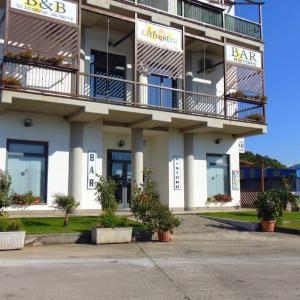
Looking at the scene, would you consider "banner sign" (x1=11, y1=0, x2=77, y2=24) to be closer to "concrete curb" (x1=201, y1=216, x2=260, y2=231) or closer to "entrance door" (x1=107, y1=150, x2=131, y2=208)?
"entrance door" (x1=107, y1=150, x2=131, y2=208)

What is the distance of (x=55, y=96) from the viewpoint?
18188 millimetres

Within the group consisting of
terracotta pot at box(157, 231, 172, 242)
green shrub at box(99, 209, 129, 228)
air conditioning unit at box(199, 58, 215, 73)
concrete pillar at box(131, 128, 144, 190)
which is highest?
air conditioning unit at box(199, 58, 215, 73)

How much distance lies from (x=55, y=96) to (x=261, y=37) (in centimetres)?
1264

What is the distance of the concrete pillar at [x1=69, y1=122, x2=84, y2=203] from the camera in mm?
20016

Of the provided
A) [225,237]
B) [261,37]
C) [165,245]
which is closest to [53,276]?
[165,245]

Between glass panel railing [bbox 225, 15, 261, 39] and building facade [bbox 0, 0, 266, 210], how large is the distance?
5 cm

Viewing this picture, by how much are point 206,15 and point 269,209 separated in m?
11.0

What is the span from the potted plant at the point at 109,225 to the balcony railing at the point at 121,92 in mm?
5129

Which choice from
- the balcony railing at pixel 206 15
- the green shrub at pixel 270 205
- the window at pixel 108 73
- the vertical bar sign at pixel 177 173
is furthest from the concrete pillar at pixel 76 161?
the green shrub at pixel 270 205

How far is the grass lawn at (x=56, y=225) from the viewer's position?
14.3 metres

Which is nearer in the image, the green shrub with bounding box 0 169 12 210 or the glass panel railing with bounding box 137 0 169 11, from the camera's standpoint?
the green shrub with bounding box 0 169 12 210

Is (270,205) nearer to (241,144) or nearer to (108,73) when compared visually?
(108,73)

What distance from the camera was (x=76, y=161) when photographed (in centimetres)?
2016

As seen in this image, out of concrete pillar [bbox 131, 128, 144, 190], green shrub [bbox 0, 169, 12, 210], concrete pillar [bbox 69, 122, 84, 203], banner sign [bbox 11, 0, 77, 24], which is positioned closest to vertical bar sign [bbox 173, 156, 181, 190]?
concrete pillar [bbox 131, 128, 144, 190]
